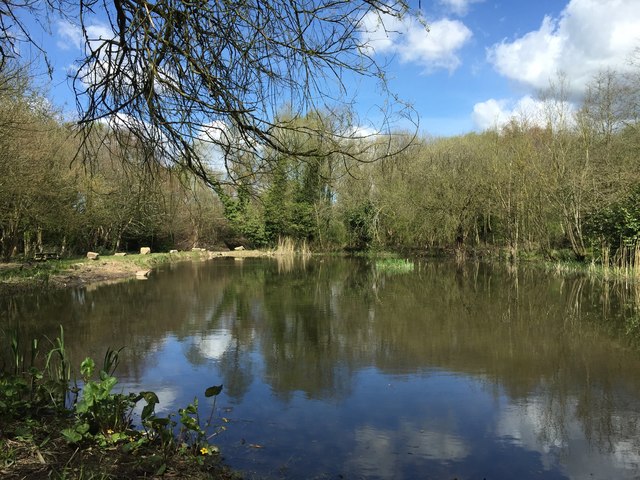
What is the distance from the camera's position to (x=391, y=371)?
6.17m

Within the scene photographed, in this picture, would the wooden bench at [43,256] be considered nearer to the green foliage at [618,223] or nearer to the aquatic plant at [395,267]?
the aquatic plant at [395,267]

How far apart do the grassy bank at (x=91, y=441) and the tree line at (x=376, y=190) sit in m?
1.43

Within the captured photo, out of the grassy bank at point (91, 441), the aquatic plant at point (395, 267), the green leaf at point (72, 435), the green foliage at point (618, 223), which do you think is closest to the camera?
the grassy bank at point (91, 441)

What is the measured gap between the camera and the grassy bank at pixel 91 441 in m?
2.84

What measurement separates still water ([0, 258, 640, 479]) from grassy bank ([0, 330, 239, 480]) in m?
0.47

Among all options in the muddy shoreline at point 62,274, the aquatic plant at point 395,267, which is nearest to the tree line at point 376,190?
the muddy shoreline at point 62,274

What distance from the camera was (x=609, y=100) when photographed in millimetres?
19969

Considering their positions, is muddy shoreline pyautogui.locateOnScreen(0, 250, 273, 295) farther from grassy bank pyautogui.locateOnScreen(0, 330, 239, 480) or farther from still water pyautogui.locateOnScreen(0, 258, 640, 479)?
grassy bank pyautogui.locateOnScreen(0, 330, 239, 480)

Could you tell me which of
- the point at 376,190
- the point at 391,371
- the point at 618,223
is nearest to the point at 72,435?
the point at 391,371

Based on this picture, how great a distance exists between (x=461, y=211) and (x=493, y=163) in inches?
105

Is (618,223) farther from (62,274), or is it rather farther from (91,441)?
(62,274)

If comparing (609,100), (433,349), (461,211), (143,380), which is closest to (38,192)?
(143,380)

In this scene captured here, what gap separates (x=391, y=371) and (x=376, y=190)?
23.3m

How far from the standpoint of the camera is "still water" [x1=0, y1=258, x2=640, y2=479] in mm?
3891
